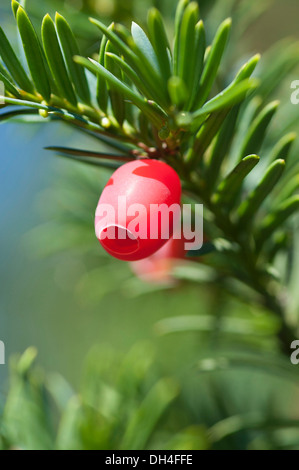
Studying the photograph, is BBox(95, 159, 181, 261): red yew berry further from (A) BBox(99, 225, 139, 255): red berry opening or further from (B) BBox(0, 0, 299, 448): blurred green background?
(B) BBox(0, 0, 299, 448): blurred green background

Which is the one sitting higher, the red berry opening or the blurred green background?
the blurred green background

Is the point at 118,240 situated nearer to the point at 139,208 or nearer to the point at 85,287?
the point at 139,208

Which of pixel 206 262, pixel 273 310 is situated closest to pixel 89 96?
pixel 206 262

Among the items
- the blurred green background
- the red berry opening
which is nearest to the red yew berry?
the red berry opening

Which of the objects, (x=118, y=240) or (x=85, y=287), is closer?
(x=118, y=240)

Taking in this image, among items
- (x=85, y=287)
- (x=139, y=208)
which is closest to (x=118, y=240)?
(x=139, y=208)

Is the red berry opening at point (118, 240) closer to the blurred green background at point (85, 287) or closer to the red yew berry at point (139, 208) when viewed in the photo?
the red yew berry at point (139, 208)

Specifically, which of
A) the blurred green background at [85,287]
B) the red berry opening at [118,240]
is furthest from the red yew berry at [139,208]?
the blurred green background at [85,287]
